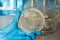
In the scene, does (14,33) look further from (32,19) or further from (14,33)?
(32,19)

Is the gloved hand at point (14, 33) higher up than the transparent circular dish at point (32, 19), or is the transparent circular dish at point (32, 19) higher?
the transparent circular dish at point (32, 19)

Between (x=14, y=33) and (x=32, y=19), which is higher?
(x=32, y=19)

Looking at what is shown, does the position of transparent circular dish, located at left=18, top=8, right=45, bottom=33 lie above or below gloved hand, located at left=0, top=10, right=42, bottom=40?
above

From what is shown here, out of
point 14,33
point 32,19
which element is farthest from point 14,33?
point 32,19

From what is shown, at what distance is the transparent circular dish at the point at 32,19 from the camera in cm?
149

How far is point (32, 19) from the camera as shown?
1.50 meters

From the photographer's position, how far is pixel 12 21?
151 centimetres

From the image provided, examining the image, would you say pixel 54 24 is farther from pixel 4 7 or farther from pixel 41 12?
pixel 4 7

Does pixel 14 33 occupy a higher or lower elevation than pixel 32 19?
lower

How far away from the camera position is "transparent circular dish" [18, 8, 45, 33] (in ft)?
4.90

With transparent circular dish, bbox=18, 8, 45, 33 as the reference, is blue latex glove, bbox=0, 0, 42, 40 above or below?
below

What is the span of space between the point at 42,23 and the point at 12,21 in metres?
0.26

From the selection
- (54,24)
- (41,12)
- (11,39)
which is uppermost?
(41,12)

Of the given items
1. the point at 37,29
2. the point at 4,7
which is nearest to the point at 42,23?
the point at 37,29
